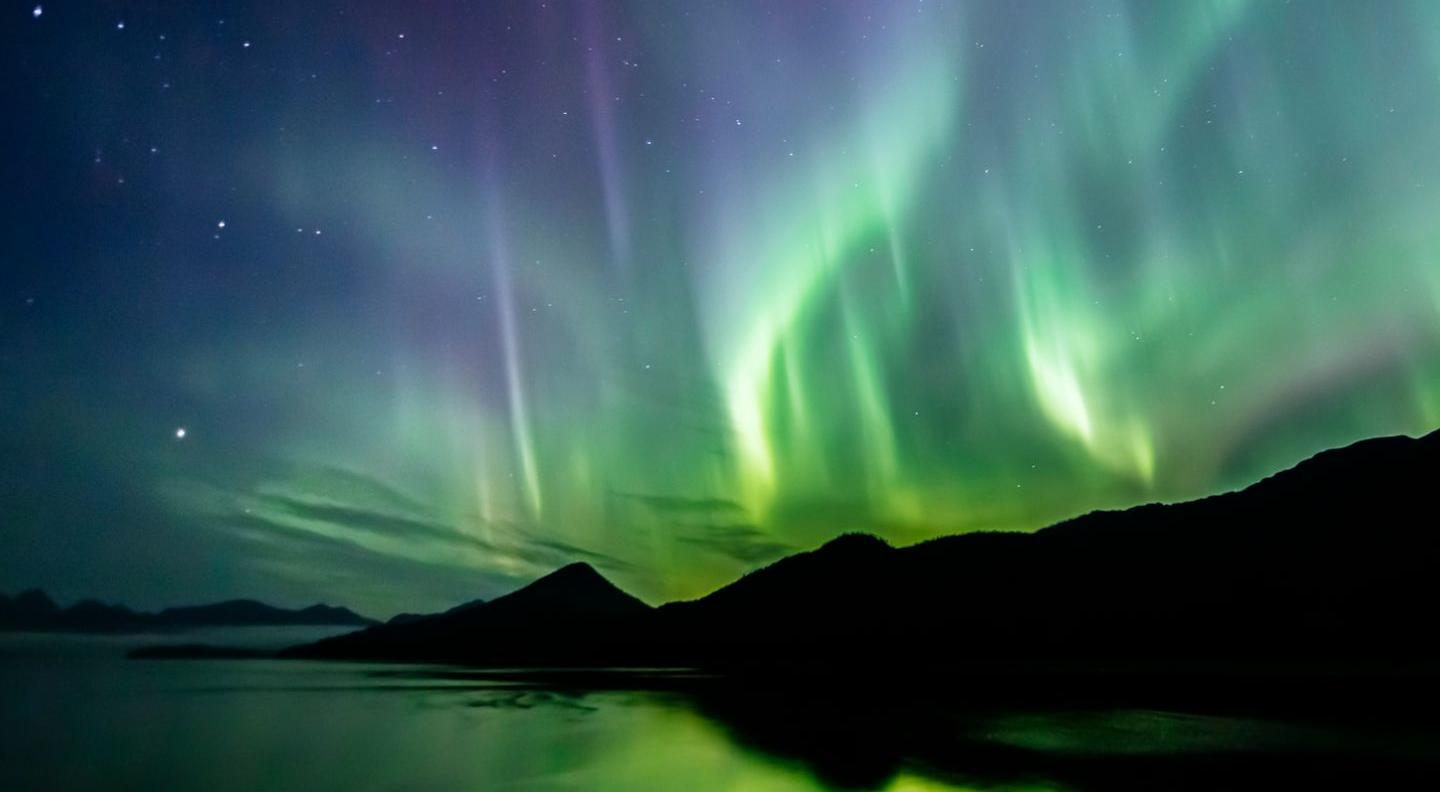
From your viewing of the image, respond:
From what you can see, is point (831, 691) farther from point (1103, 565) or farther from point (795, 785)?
point (1103, 565)

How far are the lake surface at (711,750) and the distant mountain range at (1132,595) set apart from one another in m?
54.2

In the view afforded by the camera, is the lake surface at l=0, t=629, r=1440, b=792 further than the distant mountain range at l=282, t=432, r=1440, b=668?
No

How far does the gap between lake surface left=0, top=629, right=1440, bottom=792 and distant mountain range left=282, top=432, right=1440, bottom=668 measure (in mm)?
54171

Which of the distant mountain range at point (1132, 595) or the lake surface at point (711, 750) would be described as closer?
the lake surface at point (711, 750)

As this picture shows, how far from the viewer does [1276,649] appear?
83062mm

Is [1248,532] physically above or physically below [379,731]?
above

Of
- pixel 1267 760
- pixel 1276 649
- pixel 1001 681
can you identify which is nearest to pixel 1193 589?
pixel 1276 649

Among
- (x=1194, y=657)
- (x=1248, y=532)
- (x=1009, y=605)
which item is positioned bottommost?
(x=1194, y=657)

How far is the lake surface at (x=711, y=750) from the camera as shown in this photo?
17531 mm

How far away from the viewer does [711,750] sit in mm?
22875

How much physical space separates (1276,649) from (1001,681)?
153ft

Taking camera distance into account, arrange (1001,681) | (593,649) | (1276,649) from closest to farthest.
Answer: (1001,681), (1276,649), (593,649)

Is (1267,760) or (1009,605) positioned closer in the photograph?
(1267,760)

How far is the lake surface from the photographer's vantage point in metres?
17.5
